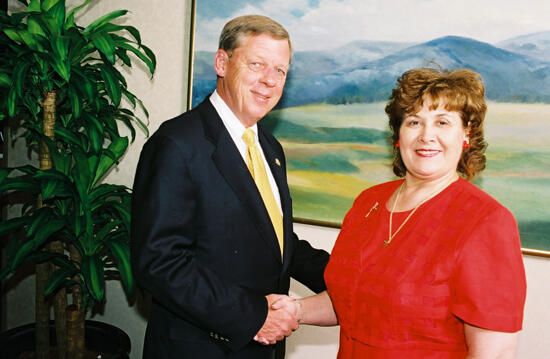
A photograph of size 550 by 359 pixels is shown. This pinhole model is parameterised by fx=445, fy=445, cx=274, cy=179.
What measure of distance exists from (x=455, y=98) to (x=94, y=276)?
5.24ft

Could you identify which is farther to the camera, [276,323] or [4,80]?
[4,80]

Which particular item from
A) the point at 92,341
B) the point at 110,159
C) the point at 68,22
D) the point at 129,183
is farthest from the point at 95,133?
the point at 92,341

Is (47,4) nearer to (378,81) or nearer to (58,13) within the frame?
(58,13)

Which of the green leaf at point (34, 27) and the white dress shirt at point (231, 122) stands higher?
the green leaf at point (34, 27)

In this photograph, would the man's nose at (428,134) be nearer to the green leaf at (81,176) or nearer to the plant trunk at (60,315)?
the green leaf at (81,176)

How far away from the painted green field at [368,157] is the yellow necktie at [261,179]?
2.30 ft

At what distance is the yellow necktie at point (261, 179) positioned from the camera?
1.62 m

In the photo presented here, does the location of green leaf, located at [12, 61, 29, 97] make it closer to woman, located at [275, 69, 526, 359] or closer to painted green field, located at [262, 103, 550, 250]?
painted green field, located at [262, 103, 550, 250]

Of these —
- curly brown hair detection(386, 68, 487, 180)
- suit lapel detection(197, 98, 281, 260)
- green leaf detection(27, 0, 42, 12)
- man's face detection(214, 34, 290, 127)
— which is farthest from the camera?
green leaf detection(27, 0, 42, 12)

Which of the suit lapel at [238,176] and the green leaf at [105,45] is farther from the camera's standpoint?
the green leaf at [105,45]

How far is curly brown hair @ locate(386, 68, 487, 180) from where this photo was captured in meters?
1.29

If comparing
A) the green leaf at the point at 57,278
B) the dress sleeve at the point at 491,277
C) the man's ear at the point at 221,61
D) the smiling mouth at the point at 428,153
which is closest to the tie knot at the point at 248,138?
the man's ear at the point at 221,61

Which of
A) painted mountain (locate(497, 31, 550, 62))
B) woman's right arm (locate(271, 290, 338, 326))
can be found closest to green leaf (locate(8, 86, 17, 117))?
woman's right arm (locate(271, 290, 338, 326))

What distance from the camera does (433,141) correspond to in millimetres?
1312
